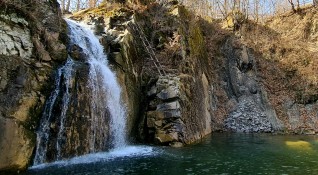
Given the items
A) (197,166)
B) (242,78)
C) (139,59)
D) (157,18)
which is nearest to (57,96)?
(197,166)

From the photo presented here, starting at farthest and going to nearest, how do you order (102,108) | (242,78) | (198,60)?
(242,78) → (198,60) → (102,108)

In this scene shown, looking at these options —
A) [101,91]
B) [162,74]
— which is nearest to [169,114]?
[162,74]

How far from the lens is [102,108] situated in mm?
13516

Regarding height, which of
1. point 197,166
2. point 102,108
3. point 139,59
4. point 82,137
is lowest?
point 197,166

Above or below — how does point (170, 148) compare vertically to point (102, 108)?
below

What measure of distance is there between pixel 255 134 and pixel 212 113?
3.44 metres

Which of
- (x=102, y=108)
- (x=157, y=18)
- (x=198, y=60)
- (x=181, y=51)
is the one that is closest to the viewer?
(x=102, y=108)

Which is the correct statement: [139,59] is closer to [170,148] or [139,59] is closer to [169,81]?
[169,81]

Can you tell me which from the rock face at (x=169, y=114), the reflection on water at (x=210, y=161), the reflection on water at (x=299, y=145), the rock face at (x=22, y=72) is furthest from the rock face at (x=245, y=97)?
the rock face at (x=22, y=72)

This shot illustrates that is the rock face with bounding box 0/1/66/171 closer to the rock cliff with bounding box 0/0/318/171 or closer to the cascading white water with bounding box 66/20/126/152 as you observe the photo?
the rock cliff with bounding box 0/0/318/171

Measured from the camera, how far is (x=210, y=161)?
11.7 m

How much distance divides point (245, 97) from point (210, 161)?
42.5 ft

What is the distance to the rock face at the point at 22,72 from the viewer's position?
9.48 m

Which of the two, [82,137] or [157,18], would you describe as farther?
[157,18]
